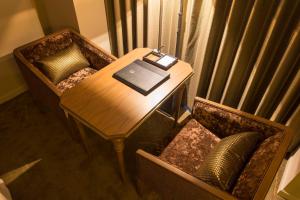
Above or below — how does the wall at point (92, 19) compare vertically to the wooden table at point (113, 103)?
above

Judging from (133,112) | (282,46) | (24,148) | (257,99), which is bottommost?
(24,148)

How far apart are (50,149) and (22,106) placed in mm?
701

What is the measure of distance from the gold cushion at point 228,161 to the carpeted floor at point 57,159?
0.47 m

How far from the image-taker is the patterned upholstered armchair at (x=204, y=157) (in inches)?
43.9

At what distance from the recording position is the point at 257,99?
71.4 inches

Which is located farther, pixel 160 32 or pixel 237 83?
pixel 160 32

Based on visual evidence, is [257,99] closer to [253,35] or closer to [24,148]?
[253,35]

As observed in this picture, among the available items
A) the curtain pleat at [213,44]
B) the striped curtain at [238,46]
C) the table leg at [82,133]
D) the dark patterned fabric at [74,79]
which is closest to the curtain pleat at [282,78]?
the striped curtain at [238,46]

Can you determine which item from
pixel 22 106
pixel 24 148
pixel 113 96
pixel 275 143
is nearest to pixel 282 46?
pixel 275 143

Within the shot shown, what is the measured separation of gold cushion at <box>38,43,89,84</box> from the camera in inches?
79.6

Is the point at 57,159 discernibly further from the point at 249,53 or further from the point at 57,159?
the point at 249,53

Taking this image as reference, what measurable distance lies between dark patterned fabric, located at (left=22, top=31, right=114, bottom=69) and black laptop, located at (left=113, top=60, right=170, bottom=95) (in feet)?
1.17

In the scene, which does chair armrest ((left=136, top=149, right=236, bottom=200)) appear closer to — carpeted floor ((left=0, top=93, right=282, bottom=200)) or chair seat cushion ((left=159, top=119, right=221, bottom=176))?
chair seat cushion ((left=159, top=119, right=221, bottom=176))

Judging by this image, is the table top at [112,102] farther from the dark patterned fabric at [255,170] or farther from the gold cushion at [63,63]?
the dark patterned fabric at [255,170]
